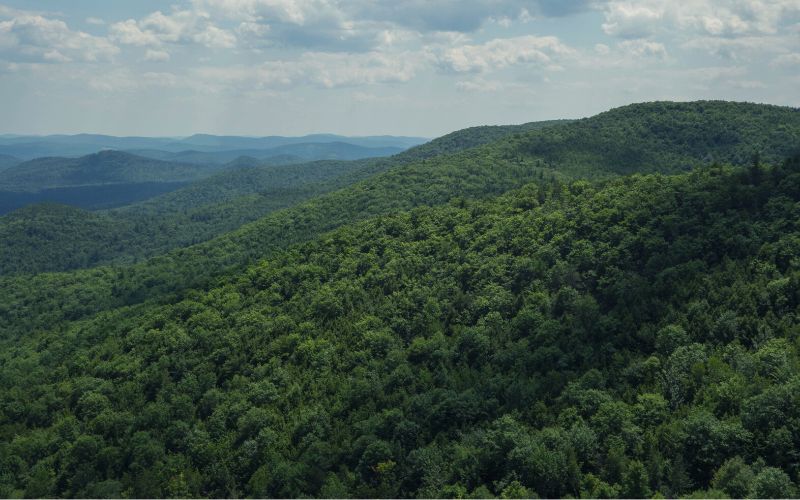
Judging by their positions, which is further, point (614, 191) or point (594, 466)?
point (614, 191)

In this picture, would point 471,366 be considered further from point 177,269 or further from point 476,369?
point 177,269

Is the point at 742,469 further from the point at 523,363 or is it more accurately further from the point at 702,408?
the point at 523,363

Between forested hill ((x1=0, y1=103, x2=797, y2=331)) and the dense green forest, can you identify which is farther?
forested hill ((x1=0, y1=103, x2=797, y2=331))

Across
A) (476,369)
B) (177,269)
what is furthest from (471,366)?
(177,269)

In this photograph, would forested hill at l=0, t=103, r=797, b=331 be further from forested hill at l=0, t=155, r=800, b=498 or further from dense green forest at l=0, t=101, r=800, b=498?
forested hill at l=0, t=155, r=800, b=498

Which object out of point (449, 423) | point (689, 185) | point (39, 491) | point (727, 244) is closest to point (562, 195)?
point (689, 185)

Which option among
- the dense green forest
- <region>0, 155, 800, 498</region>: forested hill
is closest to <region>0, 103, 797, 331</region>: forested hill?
the dense green forest
